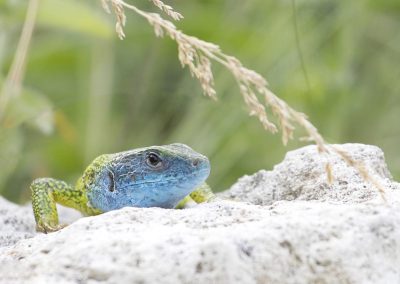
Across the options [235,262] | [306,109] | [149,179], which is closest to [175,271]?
[235,262]

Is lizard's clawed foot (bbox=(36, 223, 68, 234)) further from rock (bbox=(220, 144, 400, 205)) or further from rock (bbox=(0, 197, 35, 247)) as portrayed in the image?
rock (bbox=(220, 144, 400, 205))

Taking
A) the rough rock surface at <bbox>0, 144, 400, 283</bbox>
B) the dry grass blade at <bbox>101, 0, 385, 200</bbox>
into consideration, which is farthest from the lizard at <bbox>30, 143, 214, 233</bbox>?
the dry grass blade at <bbox>101, 0, 385, 200</bbox>

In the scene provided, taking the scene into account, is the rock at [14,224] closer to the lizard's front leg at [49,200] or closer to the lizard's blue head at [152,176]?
the lizard's front leg at [49,200]

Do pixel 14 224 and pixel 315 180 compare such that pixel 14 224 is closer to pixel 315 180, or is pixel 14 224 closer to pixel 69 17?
pixel 315 180

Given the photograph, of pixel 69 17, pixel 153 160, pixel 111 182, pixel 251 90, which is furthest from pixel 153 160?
pixel 69 17

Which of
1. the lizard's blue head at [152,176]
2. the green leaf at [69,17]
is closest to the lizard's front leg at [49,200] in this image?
the lizard's blue head at [152,176]
